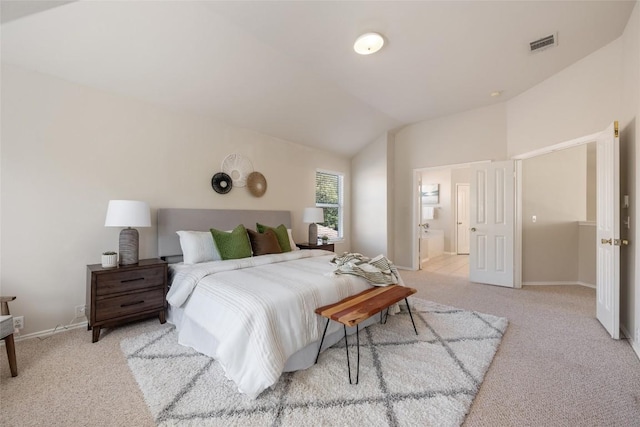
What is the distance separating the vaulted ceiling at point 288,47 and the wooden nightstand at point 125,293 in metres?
1.90

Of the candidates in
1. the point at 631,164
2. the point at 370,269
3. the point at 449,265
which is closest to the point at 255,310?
the point at 370,269

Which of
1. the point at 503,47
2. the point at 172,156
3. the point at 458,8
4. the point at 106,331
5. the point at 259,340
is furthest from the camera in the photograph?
the point at 172,156

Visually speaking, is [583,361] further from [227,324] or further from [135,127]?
[135,127]

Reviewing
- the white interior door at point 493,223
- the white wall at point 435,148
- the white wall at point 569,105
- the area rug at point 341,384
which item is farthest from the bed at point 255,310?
the white wall at point 569,105

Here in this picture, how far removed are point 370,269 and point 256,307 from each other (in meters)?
1.28

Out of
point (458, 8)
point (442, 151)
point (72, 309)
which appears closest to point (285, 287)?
point (72, 309)

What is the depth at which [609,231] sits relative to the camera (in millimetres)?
2504

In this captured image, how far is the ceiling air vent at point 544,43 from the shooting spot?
2737 mm

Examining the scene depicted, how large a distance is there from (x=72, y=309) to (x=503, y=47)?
520 centimetres

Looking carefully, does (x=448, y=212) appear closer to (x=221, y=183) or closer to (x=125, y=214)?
(x=221, y=183)

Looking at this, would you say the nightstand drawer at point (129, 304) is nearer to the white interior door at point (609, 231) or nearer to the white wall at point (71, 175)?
the white wall at point (71, 175)

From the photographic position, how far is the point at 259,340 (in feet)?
5.41

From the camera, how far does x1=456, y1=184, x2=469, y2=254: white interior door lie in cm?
755

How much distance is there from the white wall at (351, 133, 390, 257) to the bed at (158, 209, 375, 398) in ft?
8.40
